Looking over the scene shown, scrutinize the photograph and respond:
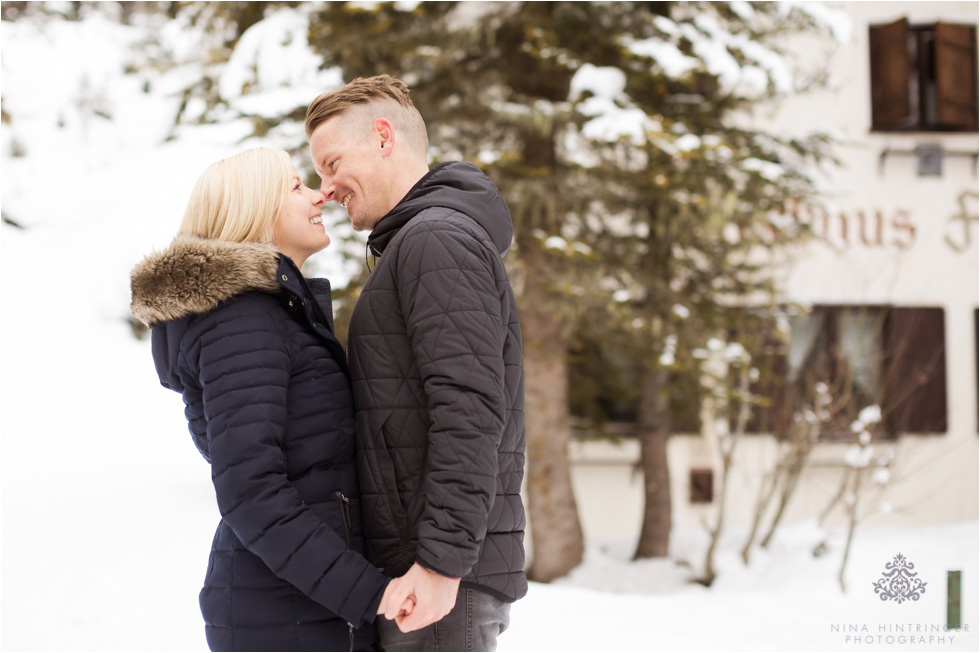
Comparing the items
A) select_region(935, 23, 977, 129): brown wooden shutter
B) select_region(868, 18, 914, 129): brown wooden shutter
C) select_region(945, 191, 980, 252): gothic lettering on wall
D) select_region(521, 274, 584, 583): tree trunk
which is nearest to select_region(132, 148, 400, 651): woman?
select_region(521, 274, 584, 583): tree trunk

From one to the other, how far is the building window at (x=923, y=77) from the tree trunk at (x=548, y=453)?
19.3 ft

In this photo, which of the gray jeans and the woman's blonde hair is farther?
the woman's blonde hair

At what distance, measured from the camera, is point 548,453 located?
7.20 meters

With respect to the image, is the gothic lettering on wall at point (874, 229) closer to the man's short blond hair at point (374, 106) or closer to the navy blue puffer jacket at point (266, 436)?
the man's short blond hair at point (374, 106)

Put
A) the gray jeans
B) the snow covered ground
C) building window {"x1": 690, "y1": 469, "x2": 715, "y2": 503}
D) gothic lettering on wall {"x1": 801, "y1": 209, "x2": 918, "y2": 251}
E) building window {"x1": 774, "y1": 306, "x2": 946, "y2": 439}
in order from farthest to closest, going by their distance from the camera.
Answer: gothic lettering on wall {"x1": 801, "y1": 209, "x2": 918, "y2": 251} < building window {"x1": 774, "y1": 306, "x2": 946, "y2": 439} < building window {"x1": 690, "y1": 469, "x2": 715, "y2": 503} < the snow covered ground < the gray jeans

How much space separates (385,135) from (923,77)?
1028cm

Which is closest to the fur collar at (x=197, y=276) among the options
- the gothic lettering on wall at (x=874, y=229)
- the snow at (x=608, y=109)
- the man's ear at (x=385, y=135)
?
the man's ear at (x=385, y=135)

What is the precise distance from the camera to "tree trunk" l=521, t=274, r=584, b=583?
23.0 feet

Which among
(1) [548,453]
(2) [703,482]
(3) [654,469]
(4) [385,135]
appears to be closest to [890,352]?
(2) [703,482]

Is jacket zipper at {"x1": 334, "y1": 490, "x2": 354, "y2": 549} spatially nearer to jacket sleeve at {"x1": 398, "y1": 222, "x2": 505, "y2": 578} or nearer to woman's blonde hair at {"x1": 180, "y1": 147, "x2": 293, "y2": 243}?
jacket sleeve at {"x1": 398, "y1": 222, "x2": 505, "y2": 578}

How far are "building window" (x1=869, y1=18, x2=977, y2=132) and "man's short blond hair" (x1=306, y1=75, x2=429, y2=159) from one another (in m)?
9.64

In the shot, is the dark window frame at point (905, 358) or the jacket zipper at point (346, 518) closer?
the jacket zipper at point (346, 518)

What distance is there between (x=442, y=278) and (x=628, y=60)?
16.0 ft

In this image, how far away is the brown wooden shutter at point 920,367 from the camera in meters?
9.84
